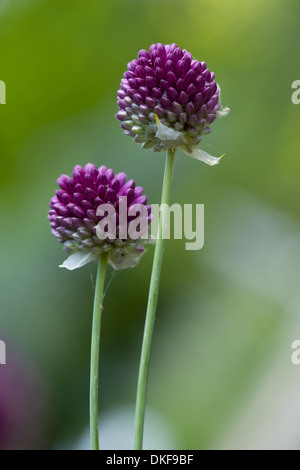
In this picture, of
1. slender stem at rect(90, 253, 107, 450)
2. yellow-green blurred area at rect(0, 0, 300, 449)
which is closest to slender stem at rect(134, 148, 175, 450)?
slender stem at rect(90, 253, 107, 450)

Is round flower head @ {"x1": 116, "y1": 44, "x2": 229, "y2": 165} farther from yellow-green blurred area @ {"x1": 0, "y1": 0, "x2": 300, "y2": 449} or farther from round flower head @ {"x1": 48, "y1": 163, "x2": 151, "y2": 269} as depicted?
yellow-green blurred area @ {"x1": 0, "y1": 0, "x2": 300, "y2": 449}

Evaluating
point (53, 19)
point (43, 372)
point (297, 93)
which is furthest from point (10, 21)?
point (43, 372)

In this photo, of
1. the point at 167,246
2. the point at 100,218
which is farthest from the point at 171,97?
the point at 167,246

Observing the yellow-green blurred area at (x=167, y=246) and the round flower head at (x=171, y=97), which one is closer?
the round flower head at (x=171, y=97)

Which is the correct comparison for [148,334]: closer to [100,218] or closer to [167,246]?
[100,218]

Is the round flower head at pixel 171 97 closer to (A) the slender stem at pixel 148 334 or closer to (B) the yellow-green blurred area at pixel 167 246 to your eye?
(A) the slender stem at pixel 148 334

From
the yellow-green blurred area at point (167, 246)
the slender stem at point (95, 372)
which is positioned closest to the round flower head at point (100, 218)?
the slender stem at point (95, 372)

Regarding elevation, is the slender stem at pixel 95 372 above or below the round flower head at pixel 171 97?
below
